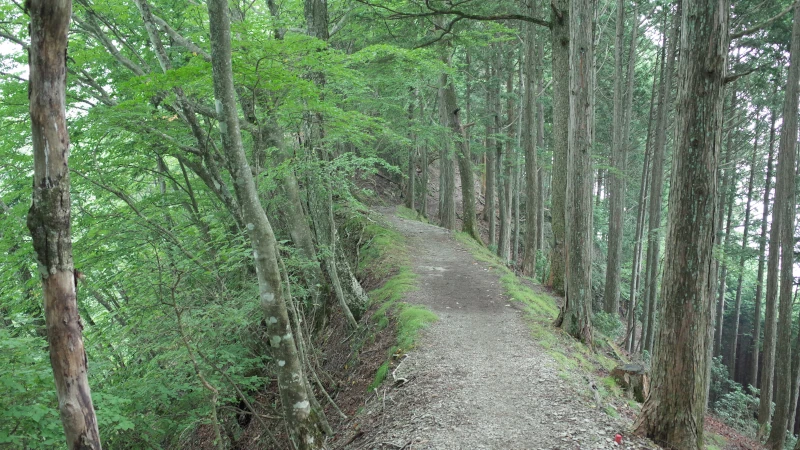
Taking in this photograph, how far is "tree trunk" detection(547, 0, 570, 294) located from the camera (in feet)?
25.8

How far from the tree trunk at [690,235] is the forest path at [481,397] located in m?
0.57

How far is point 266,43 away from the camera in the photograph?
17.0ft

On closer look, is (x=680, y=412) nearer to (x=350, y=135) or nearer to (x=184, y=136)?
(x=350, y=135)

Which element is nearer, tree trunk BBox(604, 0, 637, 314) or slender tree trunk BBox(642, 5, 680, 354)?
slender tree trunk BBox(642, 5, 680, 354)

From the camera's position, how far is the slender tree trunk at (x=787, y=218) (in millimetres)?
10305

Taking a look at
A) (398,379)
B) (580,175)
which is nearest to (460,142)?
(580,175)

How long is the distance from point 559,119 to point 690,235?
522 cm

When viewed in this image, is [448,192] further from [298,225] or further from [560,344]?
[560,344]

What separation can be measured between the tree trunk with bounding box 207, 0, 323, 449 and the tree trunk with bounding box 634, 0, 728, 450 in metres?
3.57

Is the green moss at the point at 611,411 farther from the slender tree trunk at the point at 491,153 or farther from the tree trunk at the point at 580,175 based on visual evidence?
the slender tree trunk at the point at 491,153

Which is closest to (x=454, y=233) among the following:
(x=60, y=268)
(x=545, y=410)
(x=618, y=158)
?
(x=618, y=158)

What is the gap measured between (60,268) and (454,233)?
12.2 metres

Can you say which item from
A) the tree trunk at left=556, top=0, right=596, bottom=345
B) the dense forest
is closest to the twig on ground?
the dense forest

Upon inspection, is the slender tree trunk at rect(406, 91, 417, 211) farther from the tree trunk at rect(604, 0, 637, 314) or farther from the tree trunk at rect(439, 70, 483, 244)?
the tree trunk at rect(604, 0, 637, 314)
